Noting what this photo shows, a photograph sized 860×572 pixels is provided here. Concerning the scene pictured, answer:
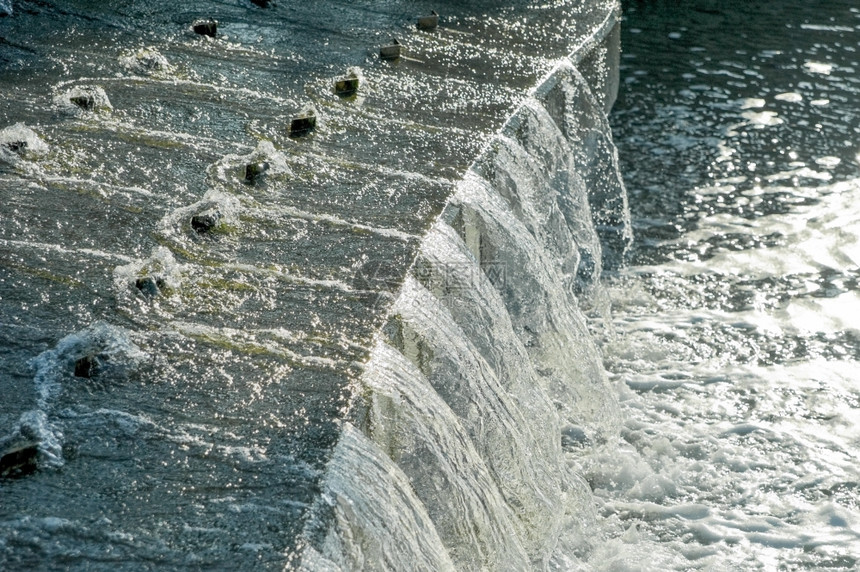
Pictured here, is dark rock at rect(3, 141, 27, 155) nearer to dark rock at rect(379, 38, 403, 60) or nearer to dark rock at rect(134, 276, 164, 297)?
dark rock at rect(134, 276, 164, 297)

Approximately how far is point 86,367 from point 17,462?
439 mm

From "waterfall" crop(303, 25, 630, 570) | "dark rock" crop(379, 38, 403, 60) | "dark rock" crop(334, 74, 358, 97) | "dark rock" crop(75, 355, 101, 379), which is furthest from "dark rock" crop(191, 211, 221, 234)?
"dark rock" crop(379, 38, 403, 60)

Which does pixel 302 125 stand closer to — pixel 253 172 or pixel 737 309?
pixel 253 172

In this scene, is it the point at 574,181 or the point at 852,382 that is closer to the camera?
the point at 852,382

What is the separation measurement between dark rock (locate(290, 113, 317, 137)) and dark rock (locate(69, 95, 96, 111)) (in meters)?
0.96

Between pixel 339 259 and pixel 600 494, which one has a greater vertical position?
pixel 339 259

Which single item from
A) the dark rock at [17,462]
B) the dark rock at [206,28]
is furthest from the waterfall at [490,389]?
the dark rock at [206,28]

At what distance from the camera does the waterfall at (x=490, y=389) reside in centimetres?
275

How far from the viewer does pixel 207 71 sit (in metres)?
5.46

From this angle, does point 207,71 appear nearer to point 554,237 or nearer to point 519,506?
point 554,237

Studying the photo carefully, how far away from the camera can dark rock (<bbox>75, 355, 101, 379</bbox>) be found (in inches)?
115

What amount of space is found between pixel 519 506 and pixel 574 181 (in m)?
2.76

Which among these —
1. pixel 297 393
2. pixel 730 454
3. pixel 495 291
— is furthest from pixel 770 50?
pixel 297 393

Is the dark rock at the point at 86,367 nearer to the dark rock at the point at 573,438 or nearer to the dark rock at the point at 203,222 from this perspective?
the dark rock at the point at 203,222
